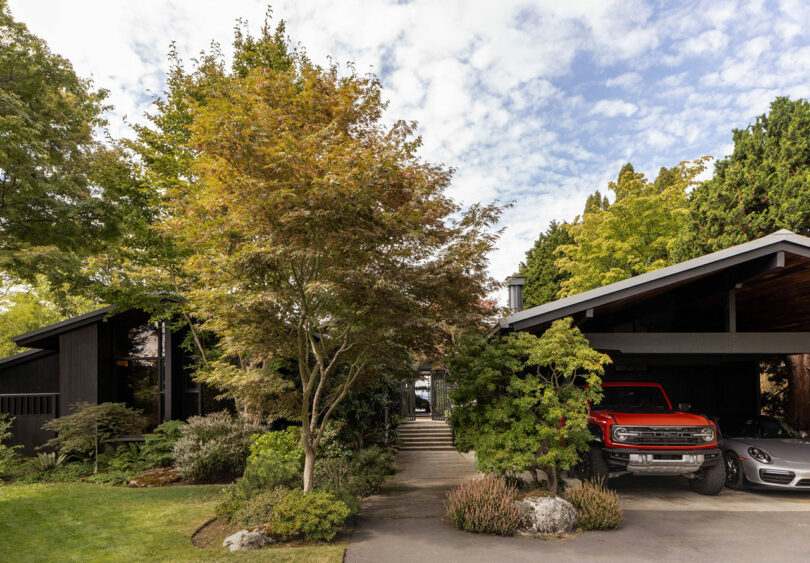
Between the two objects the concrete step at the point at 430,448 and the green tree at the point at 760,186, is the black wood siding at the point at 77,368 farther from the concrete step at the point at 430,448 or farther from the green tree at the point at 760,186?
the green tree at the point at 760,186

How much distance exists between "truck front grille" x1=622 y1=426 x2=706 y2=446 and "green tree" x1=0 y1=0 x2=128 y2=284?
13.4 metres

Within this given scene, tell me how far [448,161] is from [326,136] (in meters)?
2.40

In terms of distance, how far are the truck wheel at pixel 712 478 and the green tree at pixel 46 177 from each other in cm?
1485

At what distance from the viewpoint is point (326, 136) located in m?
8.30

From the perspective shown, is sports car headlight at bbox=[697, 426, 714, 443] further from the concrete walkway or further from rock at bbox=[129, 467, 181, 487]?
rock at bbox=[129, 467, 181, 487]

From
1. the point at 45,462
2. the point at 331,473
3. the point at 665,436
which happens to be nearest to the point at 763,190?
the point at 665,436

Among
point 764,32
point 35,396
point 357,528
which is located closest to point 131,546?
point 357,528

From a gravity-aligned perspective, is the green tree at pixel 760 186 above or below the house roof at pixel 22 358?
above

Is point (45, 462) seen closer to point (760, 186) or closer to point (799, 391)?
point (799, 391)

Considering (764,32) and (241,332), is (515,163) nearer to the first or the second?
(764,32)

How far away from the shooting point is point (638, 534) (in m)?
6.63

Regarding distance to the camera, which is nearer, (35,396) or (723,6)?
(723,6)

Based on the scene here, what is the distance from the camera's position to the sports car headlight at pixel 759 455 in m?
8.78

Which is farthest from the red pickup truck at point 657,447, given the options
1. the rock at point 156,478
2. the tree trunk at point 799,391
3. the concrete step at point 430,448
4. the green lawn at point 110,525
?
the rock at point 156,478
